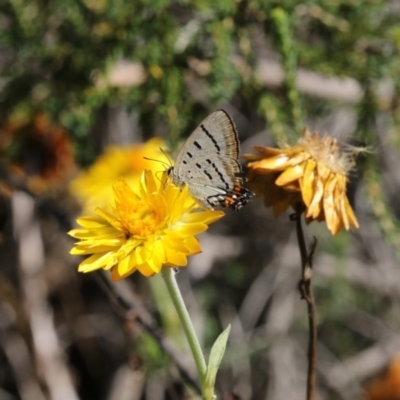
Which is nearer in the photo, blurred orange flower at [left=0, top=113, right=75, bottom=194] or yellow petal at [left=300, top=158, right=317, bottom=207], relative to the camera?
yellow petal at [left=300, top=158, right=317, bottom=207]

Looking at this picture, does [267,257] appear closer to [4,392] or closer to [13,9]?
[4,392]

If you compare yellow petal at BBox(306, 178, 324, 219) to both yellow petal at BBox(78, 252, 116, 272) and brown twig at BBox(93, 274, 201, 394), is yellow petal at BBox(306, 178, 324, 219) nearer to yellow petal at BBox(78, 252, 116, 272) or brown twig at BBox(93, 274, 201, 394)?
yellow petal at BBox(78, 252, 116, 272)

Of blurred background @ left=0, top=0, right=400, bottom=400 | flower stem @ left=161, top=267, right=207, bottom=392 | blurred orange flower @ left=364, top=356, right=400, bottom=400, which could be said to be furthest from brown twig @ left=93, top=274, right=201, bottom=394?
blurred orange flower @ left=364, top=356, right=400, bottom=400

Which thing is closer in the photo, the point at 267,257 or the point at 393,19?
the point at 393,19

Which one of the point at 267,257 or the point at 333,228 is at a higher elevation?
the point at 333,228

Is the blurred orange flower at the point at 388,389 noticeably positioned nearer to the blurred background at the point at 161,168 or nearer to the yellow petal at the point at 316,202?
the blurred background at the point at 161,168

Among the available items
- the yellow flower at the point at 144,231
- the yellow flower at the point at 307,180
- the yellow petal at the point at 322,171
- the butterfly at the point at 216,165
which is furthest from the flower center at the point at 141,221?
the yellow petal at the point at 322,171

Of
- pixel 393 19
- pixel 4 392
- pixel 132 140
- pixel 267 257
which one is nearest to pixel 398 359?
pixel 267 257
